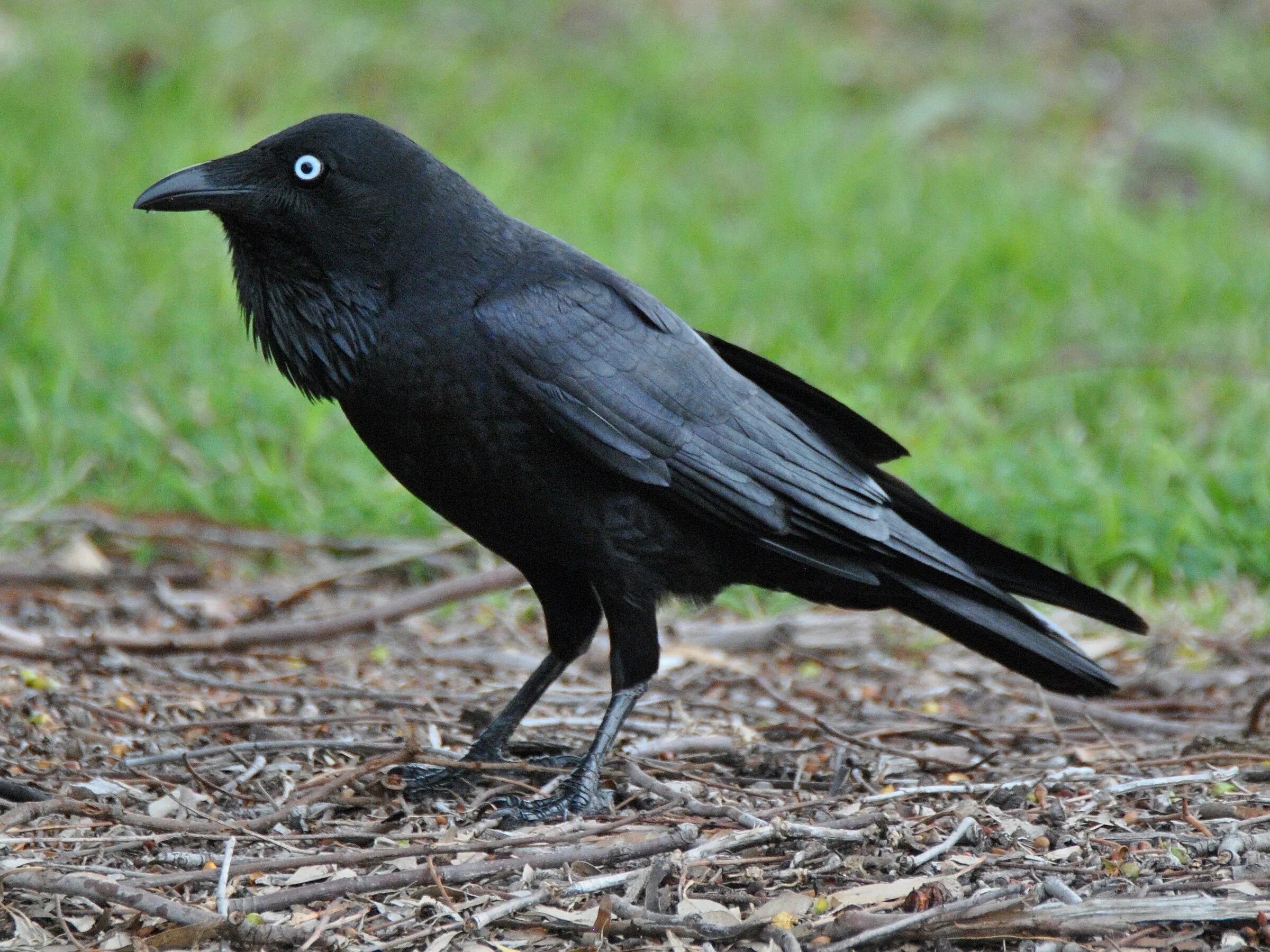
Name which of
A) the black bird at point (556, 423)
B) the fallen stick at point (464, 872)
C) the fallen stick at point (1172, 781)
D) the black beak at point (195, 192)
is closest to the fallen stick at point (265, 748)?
the black bird at point (556, 423)

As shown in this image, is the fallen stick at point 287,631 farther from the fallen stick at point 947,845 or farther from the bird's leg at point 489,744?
the fallen stick at point 947,845

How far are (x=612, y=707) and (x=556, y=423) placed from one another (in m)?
0.79

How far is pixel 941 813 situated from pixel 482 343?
1542mm

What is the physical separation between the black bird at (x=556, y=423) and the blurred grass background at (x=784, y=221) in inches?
72.9

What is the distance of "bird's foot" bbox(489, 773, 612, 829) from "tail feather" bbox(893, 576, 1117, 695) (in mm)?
1067

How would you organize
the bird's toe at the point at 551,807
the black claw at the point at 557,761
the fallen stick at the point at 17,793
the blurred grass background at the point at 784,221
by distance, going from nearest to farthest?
the fallen stick at the point at 17,793
the bird's toe at the point at 551,807
the black claw at the point at 557,761
the blurred grass background at the point at 784,221

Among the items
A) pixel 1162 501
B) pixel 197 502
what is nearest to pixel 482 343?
pixel 197 502

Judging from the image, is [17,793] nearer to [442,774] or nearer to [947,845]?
[442,774]

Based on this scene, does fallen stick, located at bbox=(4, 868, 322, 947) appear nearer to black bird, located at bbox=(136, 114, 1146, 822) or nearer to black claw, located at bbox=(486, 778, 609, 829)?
black claw, located at bbox=(486, 778, 609, 829)

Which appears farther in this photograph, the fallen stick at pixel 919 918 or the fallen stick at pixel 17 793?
the fallen stick at pixel 17 793

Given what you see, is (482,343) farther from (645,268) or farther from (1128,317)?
(1128,317)

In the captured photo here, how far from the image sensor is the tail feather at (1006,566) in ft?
13.6

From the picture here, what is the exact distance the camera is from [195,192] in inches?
146

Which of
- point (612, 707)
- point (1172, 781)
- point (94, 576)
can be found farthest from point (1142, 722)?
point (94, 576)
